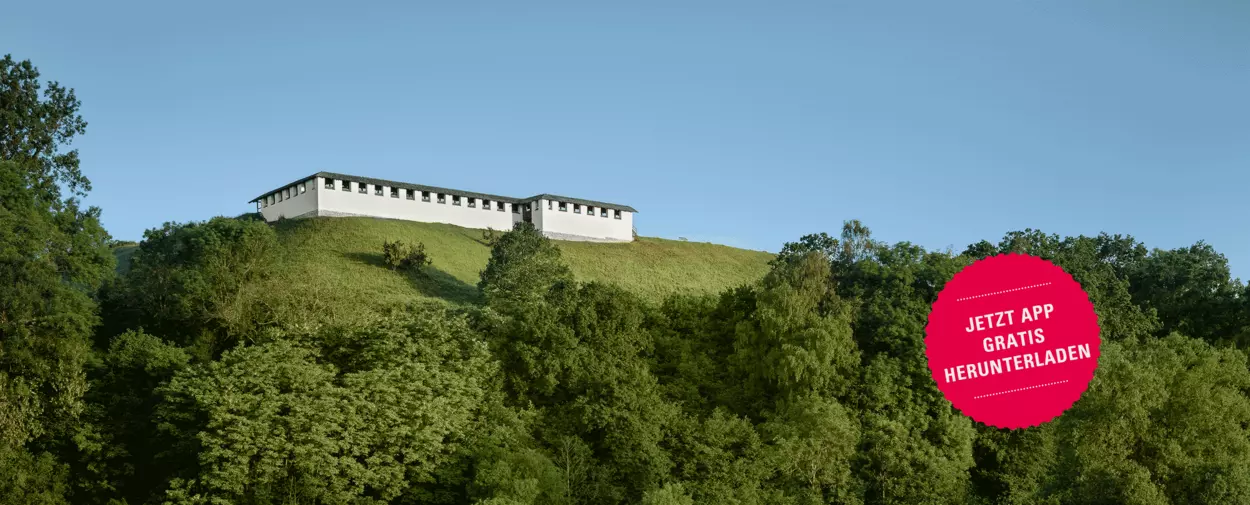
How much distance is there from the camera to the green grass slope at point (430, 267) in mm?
65812

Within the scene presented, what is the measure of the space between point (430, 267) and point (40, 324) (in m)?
48.2

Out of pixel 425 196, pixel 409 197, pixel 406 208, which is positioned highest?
pixel 425 196

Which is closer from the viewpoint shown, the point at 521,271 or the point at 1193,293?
the point at 521,271

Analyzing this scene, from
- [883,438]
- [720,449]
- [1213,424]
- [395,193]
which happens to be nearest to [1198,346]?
[1213,424]

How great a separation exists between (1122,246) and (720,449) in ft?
218

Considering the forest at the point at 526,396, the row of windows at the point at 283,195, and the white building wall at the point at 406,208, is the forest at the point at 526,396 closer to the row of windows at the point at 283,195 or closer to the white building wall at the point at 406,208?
the white building wall at the point at 406,208

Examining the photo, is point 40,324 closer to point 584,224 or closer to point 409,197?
point 409,197

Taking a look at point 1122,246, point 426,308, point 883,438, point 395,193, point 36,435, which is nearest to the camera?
point 36,435

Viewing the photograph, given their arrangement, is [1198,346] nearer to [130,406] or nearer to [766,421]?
[766,421]

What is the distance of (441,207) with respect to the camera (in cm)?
12644

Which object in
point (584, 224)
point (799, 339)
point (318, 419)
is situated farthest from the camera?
point (584, 224)

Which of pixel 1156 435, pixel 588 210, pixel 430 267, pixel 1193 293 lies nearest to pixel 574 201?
pixel 588 210

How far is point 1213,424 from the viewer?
58.8m

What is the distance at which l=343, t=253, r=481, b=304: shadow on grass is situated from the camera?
90.8 meters
